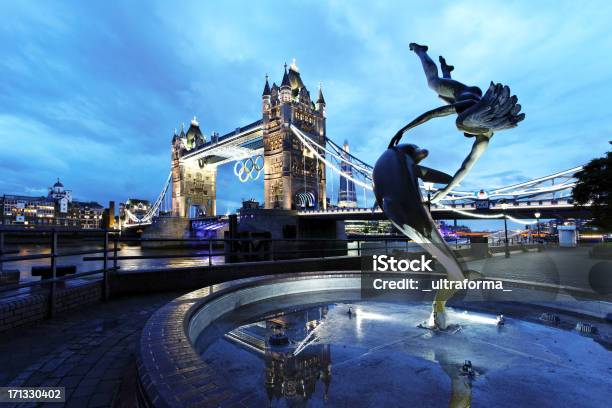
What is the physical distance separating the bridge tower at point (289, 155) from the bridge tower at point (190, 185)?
25.1 meters

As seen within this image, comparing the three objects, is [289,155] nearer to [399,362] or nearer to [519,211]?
[519,211]

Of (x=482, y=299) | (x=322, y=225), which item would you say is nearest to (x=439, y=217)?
(x=322, y=225)

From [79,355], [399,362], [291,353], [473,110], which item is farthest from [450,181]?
[79,355]

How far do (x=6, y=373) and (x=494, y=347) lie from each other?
376cm

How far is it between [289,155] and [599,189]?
130 feet

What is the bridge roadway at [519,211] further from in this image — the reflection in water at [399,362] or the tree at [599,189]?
the reflection in water at [399,362]

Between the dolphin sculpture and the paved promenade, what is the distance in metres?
2.81

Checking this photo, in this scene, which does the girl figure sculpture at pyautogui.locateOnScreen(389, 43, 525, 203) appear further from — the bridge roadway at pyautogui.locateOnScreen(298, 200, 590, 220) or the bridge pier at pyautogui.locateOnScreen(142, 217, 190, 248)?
the bridge pier at pyautogui.locateOnScreen(142, 217, 190, 248)

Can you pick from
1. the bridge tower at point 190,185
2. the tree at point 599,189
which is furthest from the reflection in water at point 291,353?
the bridge tower at point 190,185

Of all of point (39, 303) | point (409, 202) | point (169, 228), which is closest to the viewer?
point (409, 202)

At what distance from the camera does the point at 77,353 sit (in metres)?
2.80

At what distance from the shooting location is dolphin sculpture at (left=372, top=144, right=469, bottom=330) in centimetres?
373

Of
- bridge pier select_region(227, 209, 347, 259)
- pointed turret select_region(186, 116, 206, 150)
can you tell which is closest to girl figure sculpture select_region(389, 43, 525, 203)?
bridge pier select_region(227, 209, 347, 259)

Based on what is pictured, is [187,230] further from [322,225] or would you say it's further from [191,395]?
[191,395]
